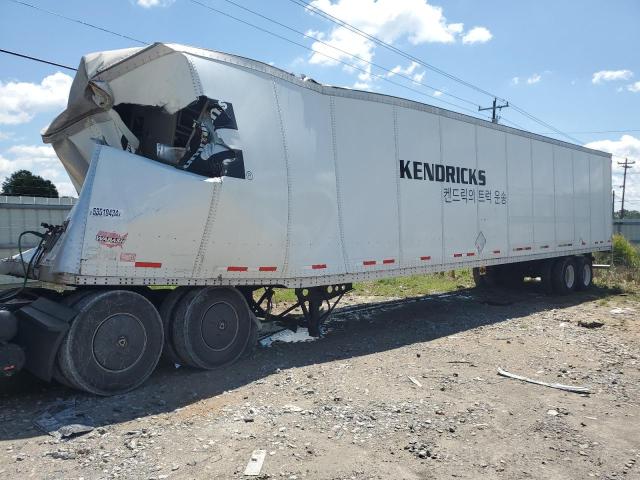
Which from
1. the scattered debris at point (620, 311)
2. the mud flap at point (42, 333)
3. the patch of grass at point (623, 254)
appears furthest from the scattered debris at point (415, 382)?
the patch of grass at point (623, 254)

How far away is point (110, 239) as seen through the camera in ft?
18.2

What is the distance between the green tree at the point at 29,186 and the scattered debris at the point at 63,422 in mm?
41254

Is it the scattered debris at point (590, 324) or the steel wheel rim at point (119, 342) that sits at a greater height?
the steel wheel rim at point (119, 342)

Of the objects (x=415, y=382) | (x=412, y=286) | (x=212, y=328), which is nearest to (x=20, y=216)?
(x=412, y=286)

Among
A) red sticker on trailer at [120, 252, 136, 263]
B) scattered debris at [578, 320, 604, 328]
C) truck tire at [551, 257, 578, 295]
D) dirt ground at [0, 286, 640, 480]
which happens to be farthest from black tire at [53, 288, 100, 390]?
truck tire at [551, 257, 578, 295]

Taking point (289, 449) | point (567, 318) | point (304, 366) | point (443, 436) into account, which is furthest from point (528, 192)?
point (289, 449)

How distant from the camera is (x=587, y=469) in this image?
4027 millimetres

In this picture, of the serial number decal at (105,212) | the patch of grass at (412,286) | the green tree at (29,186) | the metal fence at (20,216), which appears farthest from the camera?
the green tree at (29,186)

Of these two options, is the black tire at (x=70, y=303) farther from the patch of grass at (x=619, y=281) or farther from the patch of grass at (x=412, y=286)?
the patch of grass at (x=619, y=281)

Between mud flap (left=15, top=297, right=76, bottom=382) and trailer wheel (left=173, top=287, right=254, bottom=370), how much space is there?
4.42ft

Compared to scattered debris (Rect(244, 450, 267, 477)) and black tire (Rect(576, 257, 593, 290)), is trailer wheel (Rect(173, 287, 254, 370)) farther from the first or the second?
black tire (Rect(576, 257, 593, 290))

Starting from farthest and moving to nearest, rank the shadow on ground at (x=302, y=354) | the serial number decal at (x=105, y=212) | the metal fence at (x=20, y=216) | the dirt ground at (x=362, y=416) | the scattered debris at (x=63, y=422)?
the metal fence at (x=20, y=216) → the serial number decal at (x=105, y=212) → the shadow on ground at (x=302, y=354) → the scattered debris at (x=63, y=422) → the dirt ground at (x=362, y=416)

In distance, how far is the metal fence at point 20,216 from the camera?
19.7m

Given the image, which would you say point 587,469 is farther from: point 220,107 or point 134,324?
point 220,107
